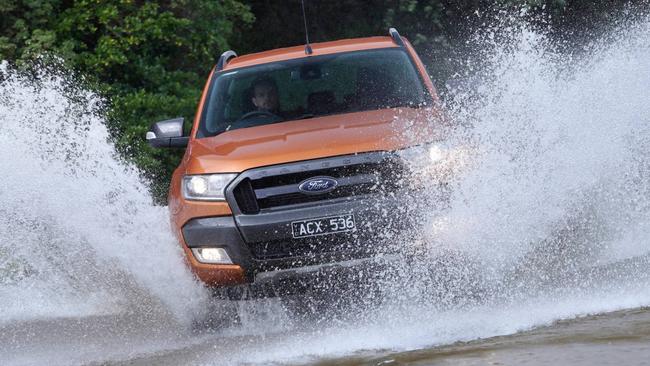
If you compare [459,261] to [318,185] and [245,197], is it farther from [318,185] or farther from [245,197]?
[245,197]

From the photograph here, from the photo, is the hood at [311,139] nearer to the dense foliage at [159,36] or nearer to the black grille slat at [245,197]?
the black grille slat at [245,197]

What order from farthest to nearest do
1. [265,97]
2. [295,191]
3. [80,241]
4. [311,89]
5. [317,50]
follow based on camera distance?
[80,241]
[317,50]
[265,97]
[311,89]
[295,191]

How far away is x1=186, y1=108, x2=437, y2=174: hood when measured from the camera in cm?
739

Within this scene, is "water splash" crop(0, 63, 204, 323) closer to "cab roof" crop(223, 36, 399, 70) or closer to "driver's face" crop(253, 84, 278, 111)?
"driver's face" crop(253, 84, 278, 111)

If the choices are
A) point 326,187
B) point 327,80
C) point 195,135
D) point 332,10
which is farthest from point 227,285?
point 332,10

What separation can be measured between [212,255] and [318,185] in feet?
2.40

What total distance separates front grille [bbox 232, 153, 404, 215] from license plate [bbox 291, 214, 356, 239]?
14 centimetres

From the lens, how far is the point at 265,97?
29.8ft

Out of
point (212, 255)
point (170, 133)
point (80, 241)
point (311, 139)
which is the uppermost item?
point (170, 133)

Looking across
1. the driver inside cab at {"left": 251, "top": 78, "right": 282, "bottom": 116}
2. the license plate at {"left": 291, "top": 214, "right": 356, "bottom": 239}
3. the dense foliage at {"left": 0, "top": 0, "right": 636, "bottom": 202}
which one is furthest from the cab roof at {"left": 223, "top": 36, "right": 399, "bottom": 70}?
the dense foliage at {"left": 0, "top": 0, "right": 636, "bottom": 202}

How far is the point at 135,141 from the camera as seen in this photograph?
16.9 m

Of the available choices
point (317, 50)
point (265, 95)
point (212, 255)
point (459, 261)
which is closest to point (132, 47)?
point (317, 50)

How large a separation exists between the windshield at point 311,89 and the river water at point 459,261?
0.60 metres

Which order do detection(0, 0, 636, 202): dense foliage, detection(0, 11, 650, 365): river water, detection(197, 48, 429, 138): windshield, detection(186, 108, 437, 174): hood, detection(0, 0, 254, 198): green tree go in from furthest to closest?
detection(0, 0, 636, 202): dense foliage
detection(0, 0, 254, 198): green tree
detection(197, 48, 429, 138): windshield
detection(186, 108, 437, 174): hood
detection(0, 11, 650, 365): river water
